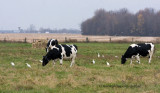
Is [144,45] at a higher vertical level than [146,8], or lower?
lower

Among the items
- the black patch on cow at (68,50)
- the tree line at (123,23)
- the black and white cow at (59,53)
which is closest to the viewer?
the black and white cow at (59,53)

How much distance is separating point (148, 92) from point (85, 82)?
3.28 m

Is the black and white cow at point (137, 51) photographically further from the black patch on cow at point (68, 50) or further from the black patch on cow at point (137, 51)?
the black patch on cow at point (68, 50)

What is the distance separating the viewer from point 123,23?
431 feet

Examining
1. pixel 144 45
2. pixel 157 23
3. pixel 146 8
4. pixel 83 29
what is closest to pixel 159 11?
pixel 146 8

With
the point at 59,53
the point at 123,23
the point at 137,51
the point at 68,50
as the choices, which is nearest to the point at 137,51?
the point at 137,51

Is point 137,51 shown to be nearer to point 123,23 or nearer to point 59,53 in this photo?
point 59,53

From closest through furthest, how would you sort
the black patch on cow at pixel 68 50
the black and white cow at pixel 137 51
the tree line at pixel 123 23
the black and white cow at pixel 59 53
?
the black and white cow at pixel 59 53, the black patch on cow at pixel 68 50, the black and white cow at pixel 137 51, the tree line at pixel 123 23

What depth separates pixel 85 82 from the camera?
12805 mm

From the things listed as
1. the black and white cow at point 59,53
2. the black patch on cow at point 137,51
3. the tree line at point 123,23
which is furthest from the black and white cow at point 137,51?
→ the tree line at point 123,23

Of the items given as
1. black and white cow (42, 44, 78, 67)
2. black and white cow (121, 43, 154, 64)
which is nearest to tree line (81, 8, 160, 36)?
black and white cow (121, 43, 154, 64)

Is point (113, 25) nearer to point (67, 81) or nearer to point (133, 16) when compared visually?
point (133, 16)

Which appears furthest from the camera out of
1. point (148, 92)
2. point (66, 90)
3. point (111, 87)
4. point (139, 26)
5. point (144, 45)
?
point (139, 26)

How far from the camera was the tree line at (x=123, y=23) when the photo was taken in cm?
12244
